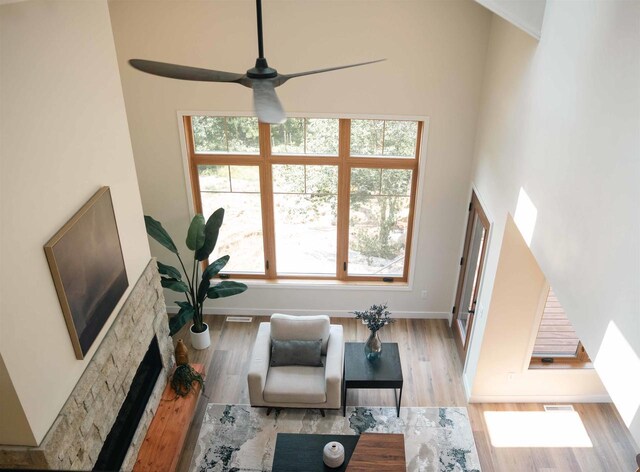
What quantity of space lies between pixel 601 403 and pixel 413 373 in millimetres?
2116

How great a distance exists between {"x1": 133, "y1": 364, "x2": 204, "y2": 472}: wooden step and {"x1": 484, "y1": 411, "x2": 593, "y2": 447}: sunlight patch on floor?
125 inches

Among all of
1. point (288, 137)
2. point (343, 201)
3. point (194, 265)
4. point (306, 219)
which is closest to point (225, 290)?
point (194, 265)

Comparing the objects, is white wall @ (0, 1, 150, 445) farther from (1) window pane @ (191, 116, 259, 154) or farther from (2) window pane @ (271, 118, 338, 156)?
(2) window pane @ (271, 118, 338, 156)

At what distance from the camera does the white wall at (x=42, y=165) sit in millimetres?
3045

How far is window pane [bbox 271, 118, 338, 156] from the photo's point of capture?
6.54 metres

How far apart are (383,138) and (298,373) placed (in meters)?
2.94

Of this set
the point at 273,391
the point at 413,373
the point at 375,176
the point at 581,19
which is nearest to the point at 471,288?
the point at 413,373

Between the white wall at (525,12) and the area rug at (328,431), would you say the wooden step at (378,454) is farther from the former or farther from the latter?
the white wall at (525,12)

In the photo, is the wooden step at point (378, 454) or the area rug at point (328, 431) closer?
the wooden step at point (378, 454)

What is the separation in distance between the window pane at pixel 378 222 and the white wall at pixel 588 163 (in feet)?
7.12

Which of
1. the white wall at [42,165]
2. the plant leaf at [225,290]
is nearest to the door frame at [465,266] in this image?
the plant leaf at [225,290]

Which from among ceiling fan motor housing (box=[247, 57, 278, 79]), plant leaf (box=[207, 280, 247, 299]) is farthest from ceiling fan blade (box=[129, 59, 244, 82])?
plant leaf (box=[207, 280, 247, 299])

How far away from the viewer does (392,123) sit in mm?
6531

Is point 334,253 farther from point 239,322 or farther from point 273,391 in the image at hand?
point 273,391
